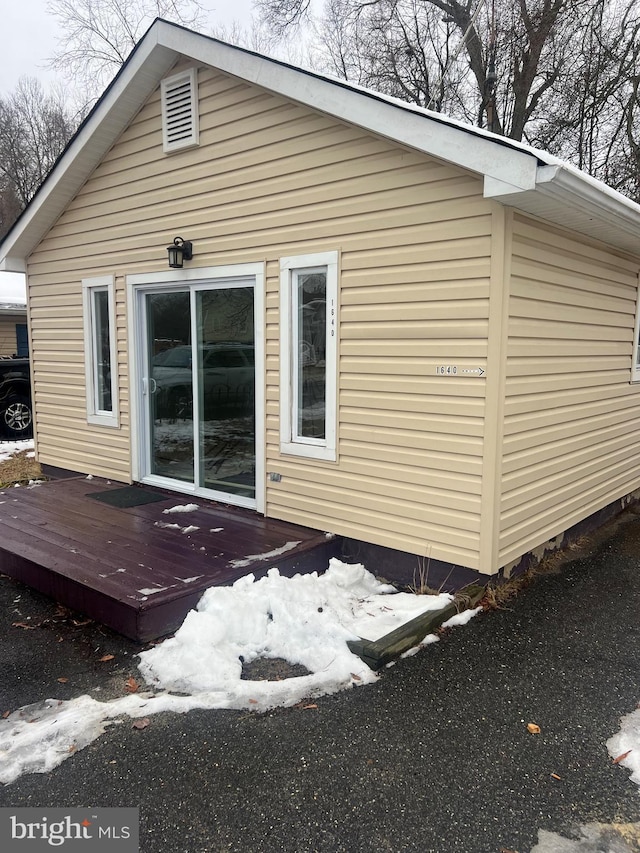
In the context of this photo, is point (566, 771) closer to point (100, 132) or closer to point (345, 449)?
point (345, 449)

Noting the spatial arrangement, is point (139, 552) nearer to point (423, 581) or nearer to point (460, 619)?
point (423, 581)

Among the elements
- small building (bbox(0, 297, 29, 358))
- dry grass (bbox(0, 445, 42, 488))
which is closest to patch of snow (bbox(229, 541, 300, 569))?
dry grass (bbox(0, 445, 42, 488))

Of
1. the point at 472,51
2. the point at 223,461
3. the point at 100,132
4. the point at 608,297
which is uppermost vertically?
the point at 472,51

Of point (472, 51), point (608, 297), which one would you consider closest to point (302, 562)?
point (608, 297)

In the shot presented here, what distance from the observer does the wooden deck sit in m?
3.35

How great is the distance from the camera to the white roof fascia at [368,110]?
3090 millimetres

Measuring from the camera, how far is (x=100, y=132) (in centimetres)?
549

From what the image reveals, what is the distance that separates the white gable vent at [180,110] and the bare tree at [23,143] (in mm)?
20471

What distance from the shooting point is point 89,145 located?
560cm

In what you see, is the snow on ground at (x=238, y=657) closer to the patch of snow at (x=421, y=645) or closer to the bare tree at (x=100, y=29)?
the patch of snow at (x=421, y=645)

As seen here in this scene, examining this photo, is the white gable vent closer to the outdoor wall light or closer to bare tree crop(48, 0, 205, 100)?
the outdoor wall light

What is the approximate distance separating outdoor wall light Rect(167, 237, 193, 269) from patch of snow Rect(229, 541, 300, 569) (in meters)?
2.53

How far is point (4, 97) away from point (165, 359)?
2292 centimetres

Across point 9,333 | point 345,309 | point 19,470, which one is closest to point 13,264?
point 19,470
